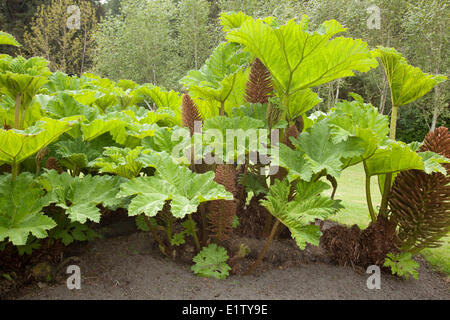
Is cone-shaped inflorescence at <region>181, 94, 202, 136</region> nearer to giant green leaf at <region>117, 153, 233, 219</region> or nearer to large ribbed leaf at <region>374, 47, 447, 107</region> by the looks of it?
giant green leaf at <region>117, 153, 233, 219</region>

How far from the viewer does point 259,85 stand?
237cm

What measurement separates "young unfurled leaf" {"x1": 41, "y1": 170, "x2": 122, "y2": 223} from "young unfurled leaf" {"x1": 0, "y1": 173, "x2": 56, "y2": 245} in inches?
2.3

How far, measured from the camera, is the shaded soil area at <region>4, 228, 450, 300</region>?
5.95 feet

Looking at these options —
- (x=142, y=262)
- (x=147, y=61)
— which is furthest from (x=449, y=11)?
(x=142, y=262)

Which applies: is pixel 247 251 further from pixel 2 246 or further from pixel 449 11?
pixel 449 11

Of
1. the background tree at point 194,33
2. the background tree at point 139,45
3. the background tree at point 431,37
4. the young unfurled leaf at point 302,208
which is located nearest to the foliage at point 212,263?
the young unfurled leaf at point 302,208

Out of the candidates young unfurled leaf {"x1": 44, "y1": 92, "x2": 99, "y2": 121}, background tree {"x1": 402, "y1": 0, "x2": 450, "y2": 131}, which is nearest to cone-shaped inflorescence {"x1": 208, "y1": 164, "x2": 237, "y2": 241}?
young unfurled leaf {"x1": 44, "y1": 92, "x2": 99, "y2": 121}

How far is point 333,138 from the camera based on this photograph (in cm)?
190

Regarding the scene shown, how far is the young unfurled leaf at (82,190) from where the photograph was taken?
171 centimetres

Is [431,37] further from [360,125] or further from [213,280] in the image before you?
[213,280]

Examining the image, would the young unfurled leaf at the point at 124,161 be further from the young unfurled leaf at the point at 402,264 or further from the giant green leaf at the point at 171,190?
the young unfurled leaf at the point at 402,264

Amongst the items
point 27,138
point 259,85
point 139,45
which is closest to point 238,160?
point 259,85

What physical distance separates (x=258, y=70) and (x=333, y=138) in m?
0.77

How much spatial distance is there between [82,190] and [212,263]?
0.86 metres
